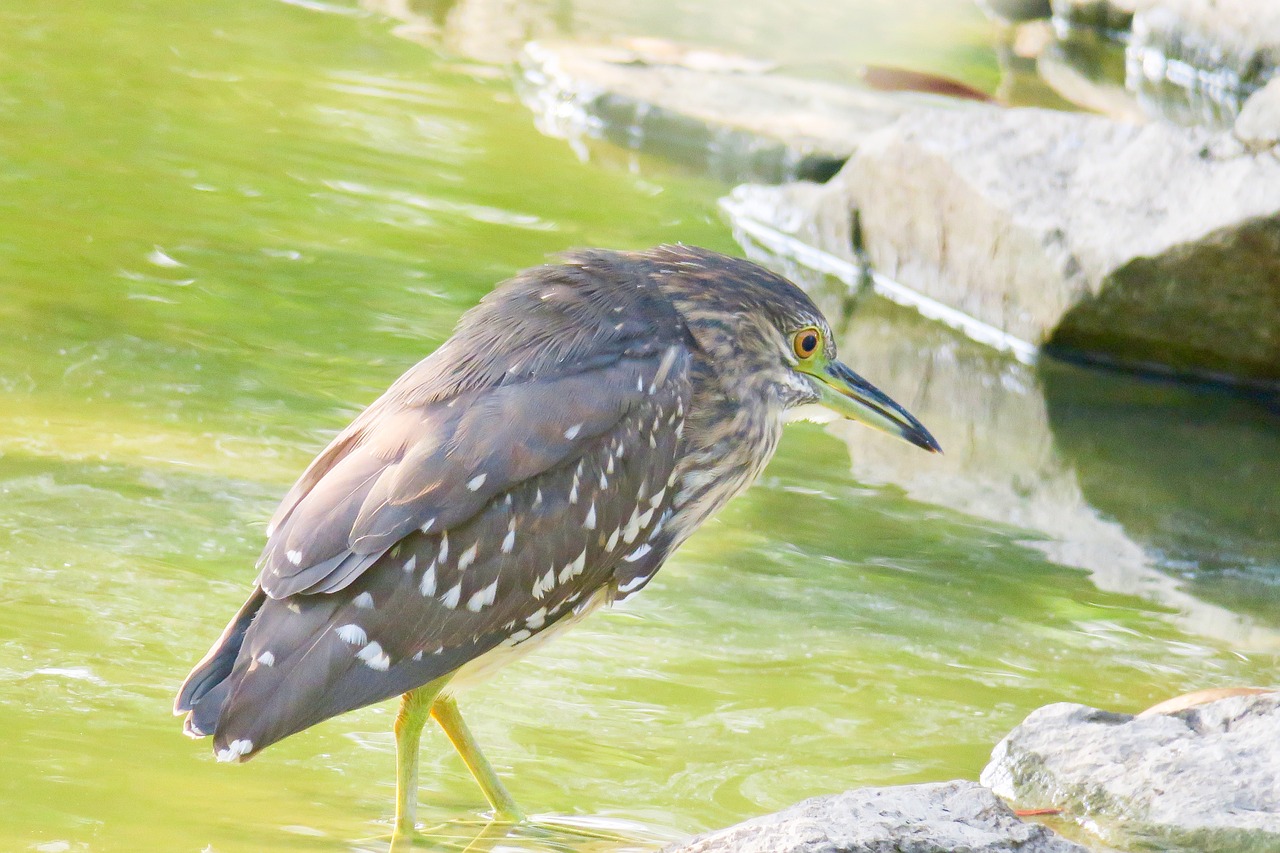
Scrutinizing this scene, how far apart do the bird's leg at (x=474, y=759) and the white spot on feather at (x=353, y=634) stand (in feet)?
1.45

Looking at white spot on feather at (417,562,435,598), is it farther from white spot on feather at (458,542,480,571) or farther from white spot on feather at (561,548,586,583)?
white spot on feather at (561,548,586,583)

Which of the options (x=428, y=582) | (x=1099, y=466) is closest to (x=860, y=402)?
(x=428, y=582)

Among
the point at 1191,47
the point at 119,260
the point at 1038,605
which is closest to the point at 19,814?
the point at 1038,605

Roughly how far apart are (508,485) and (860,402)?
1420mm

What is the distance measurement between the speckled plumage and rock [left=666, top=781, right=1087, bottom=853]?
814 millimetres

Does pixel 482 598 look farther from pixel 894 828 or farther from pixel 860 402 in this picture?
pixel 860 402

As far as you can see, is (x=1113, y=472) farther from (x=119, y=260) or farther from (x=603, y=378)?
(x=119, y=260)

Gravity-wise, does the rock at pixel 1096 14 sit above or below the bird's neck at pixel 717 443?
above

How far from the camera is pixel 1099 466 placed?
7105mm

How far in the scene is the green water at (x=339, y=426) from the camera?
420cm

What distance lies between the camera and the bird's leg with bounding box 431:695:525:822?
159 inches

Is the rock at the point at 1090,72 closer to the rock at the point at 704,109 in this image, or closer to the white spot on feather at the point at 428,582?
the rock at the point at 704,109

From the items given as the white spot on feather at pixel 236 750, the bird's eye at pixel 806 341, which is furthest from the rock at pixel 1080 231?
the white spot on feather at pixel 236 750

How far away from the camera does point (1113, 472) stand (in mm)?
7035
